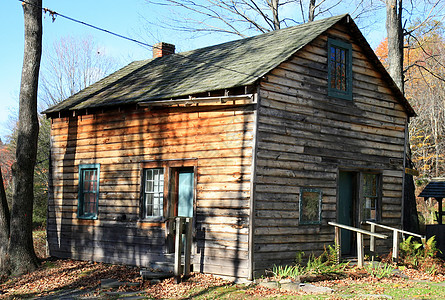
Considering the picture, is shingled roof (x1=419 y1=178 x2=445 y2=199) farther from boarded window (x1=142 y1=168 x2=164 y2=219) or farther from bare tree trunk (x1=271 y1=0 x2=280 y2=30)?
bare tree trunk (x1=271 y1=0 x2=280 y2=30)

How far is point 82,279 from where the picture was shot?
13.0 metres

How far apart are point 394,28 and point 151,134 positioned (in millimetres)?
10577

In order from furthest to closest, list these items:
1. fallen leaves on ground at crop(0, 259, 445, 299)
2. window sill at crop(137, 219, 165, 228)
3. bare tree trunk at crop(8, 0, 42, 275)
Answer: bare tree trunk at crop(8, 0, 42, 275), window sill at crop(137, 219, 165, 228), fallen leaves on ground at crop(0, 259, 445, 299)

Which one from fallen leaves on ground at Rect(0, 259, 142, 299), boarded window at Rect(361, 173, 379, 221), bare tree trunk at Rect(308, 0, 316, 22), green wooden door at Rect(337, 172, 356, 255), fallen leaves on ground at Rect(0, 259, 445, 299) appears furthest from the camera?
bare tree trunk at Rect(308, 0, 316, 22)

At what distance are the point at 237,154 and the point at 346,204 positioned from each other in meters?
3.99

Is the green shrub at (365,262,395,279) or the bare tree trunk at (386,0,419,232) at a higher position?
the bare tree trunk at (386,0,419,232)

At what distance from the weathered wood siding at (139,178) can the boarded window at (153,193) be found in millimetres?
242

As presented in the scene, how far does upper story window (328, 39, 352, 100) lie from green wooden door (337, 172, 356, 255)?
85.0 inches

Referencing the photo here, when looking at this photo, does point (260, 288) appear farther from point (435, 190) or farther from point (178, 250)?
point (435, 190)

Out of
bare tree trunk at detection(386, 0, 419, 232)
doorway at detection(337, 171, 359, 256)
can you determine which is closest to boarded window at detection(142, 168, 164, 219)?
doorway at detection(337, 171, 359, 256)

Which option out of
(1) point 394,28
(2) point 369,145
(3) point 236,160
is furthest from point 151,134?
(1) point 394,28

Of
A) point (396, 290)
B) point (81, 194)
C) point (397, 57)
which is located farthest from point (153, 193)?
point (397, 57)

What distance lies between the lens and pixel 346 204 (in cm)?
1414

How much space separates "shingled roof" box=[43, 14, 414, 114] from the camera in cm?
1251
